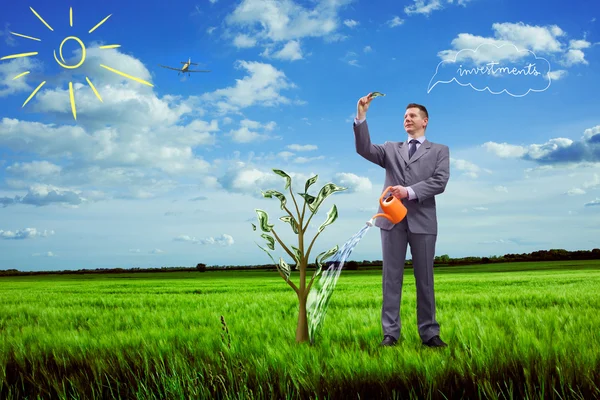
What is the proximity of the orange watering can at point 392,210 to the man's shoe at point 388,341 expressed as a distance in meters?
1.05

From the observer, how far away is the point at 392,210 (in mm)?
4438

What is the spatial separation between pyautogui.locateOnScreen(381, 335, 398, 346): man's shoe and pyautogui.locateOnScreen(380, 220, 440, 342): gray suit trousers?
41mm

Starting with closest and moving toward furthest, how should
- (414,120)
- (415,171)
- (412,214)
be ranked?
(412,214)
(415,171)
(414,120)

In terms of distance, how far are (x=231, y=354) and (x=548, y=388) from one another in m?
2.16

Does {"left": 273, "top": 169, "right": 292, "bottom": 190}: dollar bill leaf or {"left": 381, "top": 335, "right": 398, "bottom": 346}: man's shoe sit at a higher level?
{"left": 273, "top": 169, "right": 292, "bottom": 190}: dollar bill leaf

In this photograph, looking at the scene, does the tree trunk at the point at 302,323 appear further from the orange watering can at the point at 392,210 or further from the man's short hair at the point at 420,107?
the man's short hair at the point at 420,107

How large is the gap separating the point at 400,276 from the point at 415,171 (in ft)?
3.37

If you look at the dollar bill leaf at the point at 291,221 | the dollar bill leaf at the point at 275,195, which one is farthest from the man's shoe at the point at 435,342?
the dollar bill leaf at the point at 275,195

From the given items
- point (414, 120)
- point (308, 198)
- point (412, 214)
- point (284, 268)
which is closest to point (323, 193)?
point (308, 198)

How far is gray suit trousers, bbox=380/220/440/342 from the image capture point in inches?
180

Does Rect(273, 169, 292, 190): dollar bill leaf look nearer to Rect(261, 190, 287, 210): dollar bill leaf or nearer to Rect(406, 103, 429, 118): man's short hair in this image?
Rect(261, 190, 287, 210): dollar bill leaf

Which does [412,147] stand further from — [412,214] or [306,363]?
[306,363]

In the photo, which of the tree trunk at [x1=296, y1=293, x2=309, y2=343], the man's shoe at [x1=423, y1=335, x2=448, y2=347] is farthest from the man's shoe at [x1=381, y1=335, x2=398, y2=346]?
the tree trunk at [x1=296, y1=293, x2=309, y2=343]

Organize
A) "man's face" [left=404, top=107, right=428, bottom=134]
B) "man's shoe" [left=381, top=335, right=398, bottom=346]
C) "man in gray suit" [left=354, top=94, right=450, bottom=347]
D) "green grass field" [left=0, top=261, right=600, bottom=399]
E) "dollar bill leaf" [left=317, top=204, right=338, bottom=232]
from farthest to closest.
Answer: "man's face" [left=404, top=107, right=428, bottom=134] → "man in gray suit" [left=354, top=94, right=450, bottom=347] → "man's shoe" [left=381, top=335, right=398, bottom=346] → "dollar bill leaf" [left=317, top=204, right=338, bottom=232] → "green grass field" [left=0, top=261, right=600, bottom=399]
